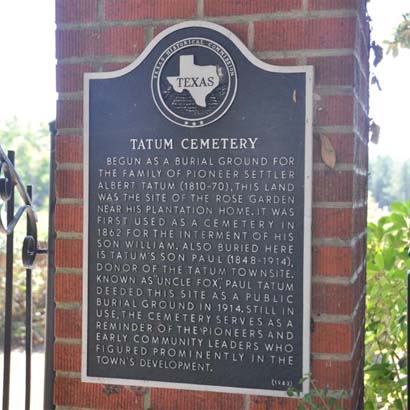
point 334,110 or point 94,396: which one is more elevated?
point 334,110

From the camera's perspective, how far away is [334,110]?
2.13 m

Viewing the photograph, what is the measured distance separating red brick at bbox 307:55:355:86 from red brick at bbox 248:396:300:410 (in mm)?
1046

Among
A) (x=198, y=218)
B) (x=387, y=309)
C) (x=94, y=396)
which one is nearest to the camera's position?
(x=198, y=218)

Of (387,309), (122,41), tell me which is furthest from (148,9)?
(387,309)

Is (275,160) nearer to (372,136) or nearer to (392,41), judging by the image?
(372,136)

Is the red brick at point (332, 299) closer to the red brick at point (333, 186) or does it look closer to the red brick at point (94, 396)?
the red brick at point (333, 186)

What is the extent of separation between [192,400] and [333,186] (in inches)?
34.3

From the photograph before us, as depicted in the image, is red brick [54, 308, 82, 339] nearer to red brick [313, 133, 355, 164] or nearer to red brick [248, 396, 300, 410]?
red brick [248, 396, 300, 410]

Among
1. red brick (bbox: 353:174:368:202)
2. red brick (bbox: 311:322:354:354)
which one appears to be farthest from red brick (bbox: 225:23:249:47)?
red brick (bbox: 311:322:354:354)

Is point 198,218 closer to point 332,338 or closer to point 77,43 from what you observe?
point 332,338

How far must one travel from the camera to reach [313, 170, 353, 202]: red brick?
213 centimetres

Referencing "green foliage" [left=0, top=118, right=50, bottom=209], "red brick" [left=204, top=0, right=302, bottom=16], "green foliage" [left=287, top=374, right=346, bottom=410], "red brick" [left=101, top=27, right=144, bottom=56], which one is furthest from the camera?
"green foliage" [left=0, top=118, right=50, bottom=209]

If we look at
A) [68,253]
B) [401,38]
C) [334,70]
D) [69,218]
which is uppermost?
[401,38]

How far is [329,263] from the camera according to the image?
215cm
